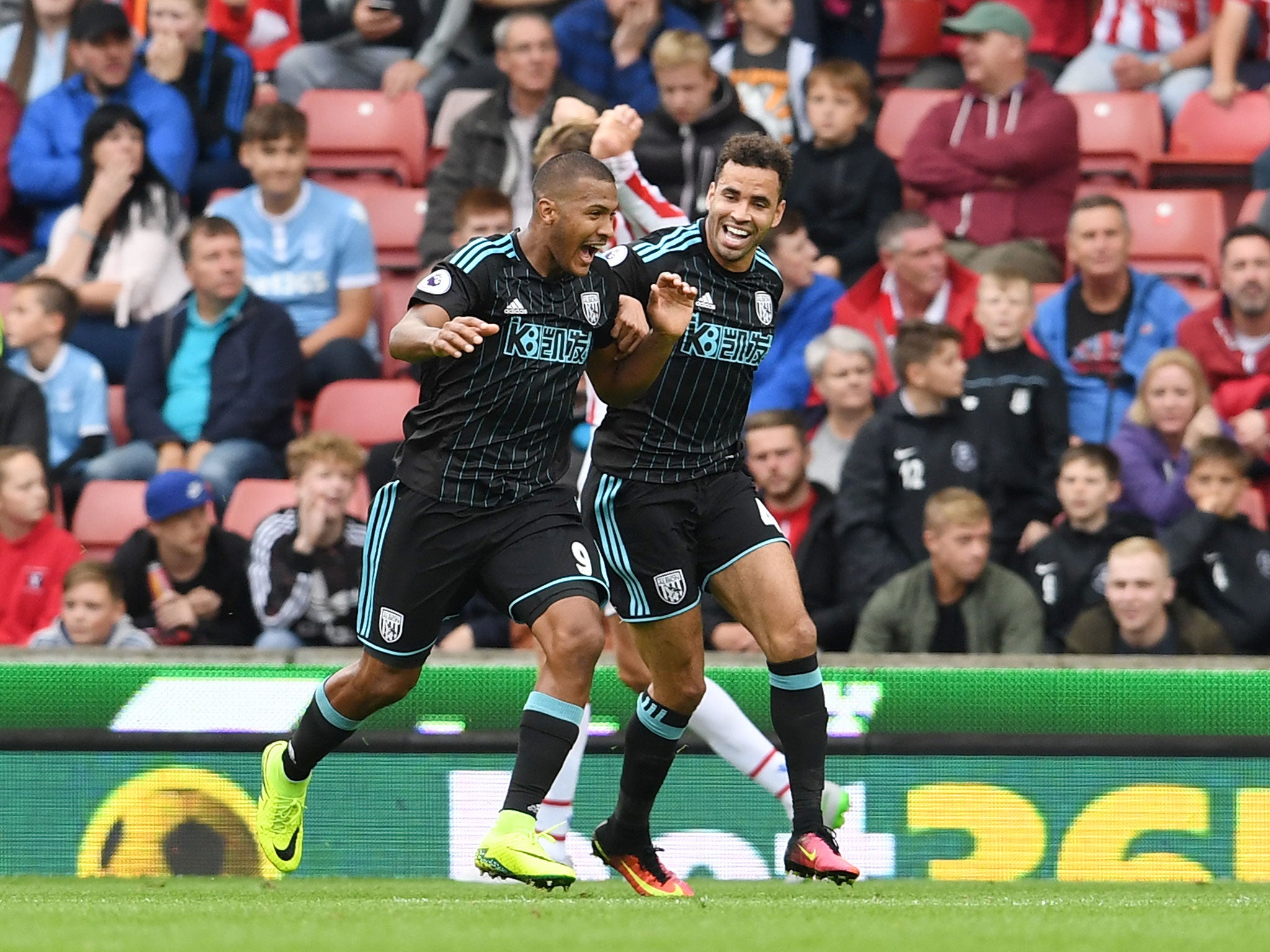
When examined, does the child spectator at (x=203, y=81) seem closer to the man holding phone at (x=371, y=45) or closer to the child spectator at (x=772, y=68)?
the man holding phone at (x=371, y=45)

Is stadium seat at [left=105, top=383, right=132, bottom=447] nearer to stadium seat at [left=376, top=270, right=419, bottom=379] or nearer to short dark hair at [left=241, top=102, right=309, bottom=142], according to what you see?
stadium seat at [left=376, top=270, right=419, bottom=379]

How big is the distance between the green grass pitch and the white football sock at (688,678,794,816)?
41 centimetres

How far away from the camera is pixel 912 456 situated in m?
9.12

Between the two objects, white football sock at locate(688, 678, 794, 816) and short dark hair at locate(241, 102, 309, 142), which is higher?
short dark hair at locate(241, 102, 309, 142)

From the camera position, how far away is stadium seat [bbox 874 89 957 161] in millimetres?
11828

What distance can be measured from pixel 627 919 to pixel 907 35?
8108mm

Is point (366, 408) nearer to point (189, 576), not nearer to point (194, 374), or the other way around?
point (194, 374)

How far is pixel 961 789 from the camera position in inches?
316

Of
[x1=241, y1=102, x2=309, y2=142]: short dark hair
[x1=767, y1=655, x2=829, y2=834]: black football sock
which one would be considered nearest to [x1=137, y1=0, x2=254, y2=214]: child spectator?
[x1=241, y1=102, x2=309, y2=142]: short dark hair

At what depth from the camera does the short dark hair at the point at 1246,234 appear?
965cm

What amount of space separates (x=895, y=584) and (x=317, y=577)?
243 centimetres

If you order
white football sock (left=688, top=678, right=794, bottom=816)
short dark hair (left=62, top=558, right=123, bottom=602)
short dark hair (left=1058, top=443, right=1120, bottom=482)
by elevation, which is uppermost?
short dark hair (left=1058, top=443, right=1120, bottom=482)

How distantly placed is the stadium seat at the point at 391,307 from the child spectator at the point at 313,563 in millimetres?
1881

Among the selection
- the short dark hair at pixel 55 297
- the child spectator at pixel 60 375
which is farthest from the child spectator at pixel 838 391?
the short dark hair at pixel 55 297
